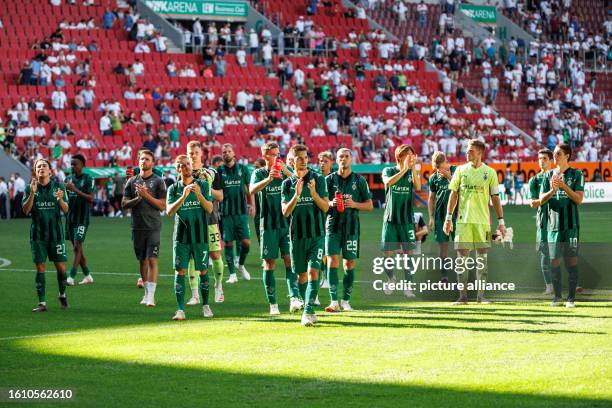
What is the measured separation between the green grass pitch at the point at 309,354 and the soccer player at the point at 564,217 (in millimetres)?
386

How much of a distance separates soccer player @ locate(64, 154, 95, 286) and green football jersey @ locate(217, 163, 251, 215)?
2.18m

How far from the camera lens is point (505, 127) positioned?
2162 inches

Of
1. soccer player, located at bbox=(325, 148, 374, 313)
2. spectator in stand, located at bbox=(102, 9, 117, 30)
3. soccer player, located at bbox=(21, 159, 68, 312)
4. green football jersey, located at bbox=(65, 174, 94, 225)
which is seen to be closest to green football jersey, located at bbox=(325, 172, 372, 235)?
soccer player, located at bbox=(325, 148, 374, 313)

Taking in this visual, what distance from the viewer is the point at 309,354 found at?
11258mm

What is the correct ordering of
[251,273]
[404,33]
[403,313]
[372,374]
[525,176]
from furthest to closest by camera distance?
[404,33] < [525,176] < [251,273] < [403,313] < [372,374]

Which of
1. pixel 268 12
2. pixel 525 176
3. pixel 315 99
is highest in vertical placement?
pixel 268 12

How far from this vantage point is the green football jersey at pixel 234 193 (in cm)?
1962

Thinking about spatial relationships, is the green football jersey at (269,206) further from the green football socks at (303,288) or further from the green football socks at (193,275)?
the green football socks at (193,275)

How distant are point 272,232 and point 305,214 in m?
1.31

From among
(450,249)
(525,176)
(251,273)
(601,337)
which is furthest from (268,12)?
(601,337)

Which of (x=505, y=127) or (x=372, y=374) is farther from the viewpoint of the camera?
(x=505, y=127)

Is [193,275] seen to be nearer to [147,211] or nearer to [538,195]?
[147,211]

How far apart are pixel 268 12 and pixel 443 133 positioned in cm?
1017

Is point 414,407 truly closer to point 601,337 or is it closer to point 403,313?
point 601,337
